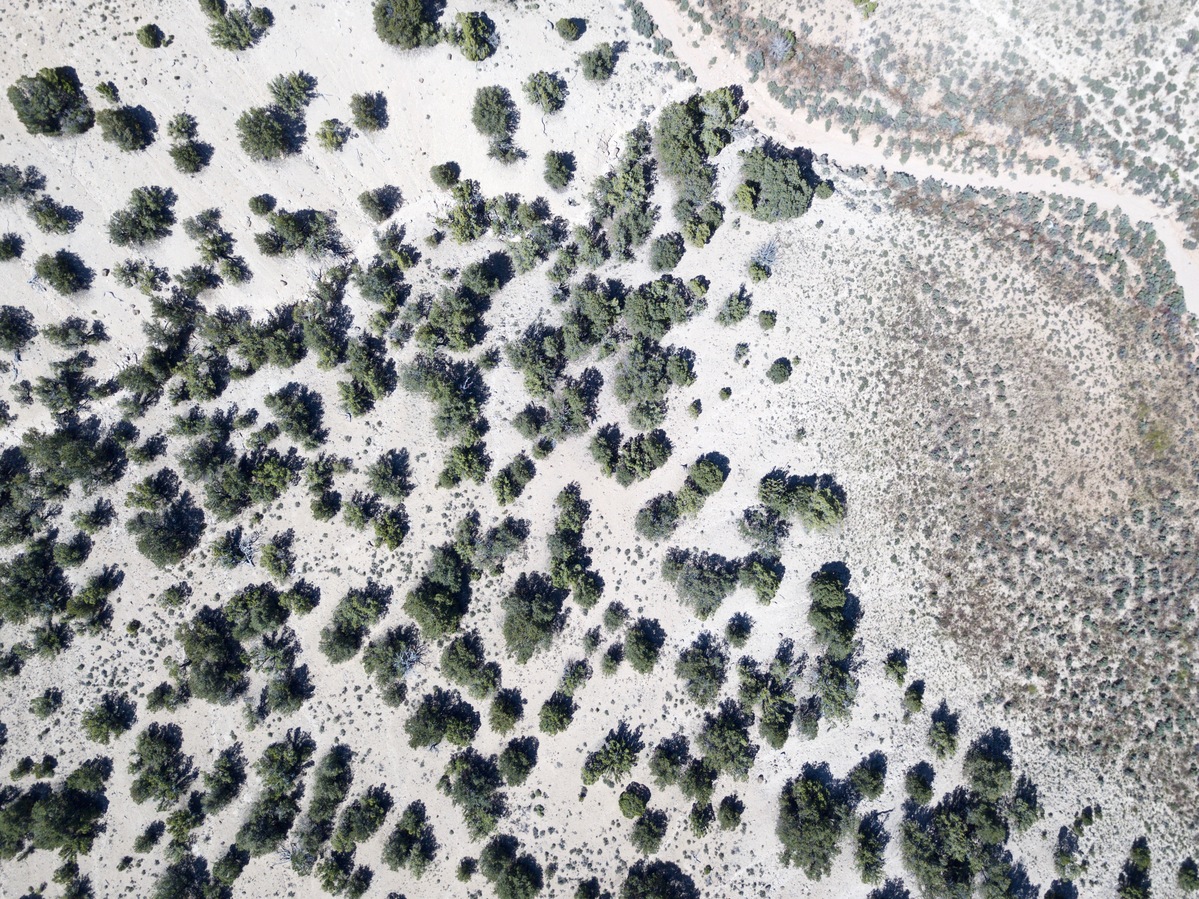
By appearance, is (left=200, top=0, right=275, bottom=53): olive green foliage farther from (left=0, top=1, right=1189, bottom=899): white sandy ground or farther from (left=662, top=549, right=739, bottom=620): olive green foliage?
→ (left=662, top=549, right=739, bottom=620): olive green foliage

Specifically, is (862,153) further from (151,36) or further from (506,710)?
(151,36)

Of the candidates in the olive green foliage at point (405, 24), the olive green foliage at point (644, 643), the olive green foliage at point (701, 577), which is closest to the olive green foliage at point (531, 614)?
Answer: the olive green foliage at point (644, 643)

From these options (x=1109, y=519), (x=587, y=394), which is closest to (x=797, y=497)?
(x=587, y=394)

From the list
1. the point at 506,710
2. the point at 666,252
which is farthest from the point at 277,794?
the point at 666,252

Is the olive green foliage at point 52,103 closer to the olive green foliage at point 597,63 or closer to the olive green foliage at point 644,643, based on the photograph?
the olive green foliage at point 597,63

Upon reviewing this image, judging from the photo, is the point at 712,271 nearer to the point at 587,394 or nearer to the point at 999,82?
the point at 587,394
